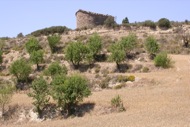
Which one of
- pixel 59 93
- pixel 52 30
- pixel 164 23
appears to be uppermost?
pixel 164 23

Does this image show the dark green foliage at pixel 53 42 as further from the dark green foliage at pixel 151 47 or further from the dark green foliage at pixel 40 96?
the dark green foliage at pixel 40 96

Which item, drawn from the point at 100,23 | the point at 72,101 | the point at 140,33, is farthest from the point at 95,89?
the point at 100,23

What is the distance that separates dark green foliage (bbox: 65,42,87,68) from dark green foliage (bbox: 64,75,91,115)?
16951 millimetres

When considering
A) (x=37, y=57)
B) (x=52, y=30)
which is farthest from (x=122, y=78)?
(x=52, y=30)

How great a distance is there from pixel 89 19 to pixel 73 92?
4854 cm

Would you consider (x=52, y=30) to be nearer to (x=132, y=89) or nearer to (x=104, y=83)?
(x=104, y=83)

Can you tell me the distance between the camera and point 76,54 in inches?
2383

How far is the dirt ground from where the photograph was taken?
3266 centimetres

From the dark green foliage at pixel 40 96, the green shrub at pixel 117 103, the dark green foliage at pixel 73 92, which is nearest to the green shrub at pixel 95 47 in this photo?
the dark green foliage at pixel 40 96

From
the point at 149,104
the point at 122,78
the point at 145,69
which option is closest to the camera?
the point at 149,104

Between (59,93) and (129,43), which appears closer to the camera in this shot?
(59,93)

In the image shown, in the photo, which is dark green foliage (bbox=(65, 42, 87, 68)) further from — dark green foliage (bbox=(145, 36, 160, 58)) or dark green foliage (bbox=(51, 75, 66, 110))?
dark green foliage (bbox=(51, 75, 66, 110))

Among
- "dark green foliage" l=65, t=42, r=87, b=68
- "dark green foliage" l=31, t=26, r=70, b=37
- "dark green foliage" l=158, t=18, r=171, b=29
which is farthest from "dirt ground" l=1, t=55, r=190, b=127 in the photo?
"dark green foliage" l=31, t=26, r=70, b=37

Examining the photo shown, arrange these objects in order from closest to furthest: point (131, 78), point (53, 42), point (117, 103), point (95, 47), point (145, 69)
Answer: point (117, 103), point (131, 78), point (145, 69), point (95, 47), point (53, 42)
